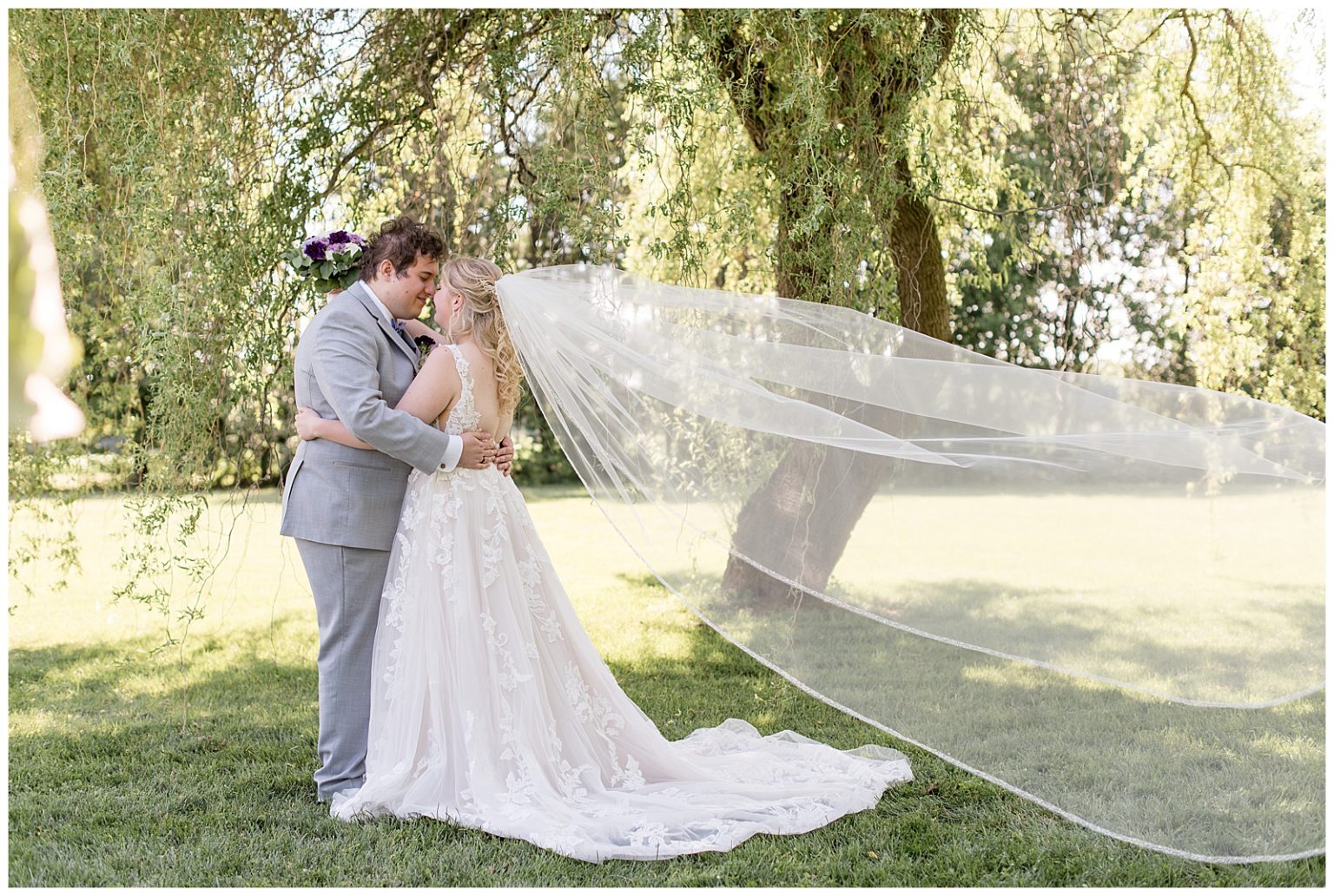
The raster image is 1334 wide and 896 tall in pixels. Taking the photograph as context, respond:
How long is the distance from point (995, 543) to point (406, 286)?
1.98 m

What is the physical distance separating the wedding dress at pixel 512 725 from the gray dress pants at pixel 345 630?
7 centimetres

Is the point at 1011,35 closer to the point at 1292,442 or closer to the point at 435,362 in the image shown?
the point at 1292,442

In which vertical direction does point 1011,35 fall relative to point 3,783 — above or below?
above

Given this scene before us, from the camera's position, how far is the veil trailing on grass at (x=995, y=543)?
285cm

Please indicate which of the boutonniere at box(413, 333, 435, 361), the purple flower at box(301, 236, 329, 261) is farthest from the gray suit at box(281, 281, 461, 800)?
the purple flower at box(301, 236, 329, 261)

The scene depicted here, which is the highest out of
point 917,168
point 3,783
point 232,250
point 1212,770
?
point 917,168

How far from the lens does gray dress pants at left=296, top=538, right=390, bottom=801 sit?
11.1ft

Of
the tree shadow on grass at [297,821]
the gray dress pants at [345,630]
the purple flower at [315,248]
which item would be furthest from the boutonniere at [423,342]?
the tree shadow on grass at [297,821]

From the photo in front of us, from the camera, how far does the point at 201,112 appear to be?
3982 mm

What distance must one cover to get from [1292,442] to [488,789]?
247 cm

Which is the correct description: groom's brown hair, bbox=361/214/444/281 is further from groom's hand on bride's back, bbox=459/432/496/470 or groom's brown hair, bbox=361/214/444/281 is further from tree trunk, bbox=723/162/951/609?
tree trunk, bbox=723/162/951/609

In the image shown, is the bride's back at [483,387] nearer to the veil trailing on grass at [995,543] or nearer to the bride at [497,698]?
the bride at [497,698]

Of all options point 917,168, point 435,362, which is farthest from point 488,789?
point 917,168

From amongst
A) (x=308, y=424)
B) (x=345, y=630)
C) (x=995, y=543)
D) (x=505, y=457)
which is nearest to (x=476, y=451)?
(x=505, y=457)
